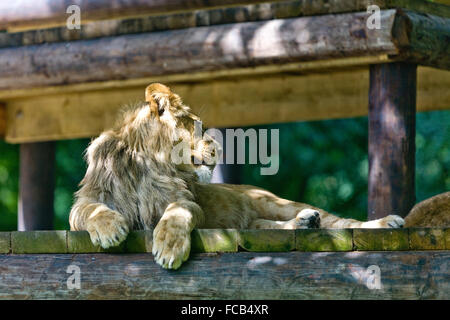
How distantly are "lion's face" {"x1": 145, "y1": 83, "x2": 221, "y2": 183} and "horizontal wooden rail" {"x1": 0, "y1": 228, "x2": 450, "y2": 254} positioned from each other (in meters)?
0.70

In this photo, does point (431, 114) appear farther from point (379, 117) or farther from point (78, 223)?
point (78, 223)

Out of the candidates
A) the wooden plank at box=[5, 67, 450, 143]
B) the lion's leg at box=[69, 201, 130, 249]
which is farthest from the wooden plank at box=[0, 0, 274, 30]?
the lion's leg at box=[69, 201, 130, 249]

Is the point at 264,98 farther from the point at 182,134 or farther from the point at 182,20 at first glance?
the point at 182,134

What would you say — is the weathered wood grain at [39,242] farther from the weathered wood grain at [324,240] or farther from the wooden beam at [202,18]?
the wooden beam at [202,18]

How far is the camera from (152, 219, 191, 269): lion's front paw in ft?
12.1

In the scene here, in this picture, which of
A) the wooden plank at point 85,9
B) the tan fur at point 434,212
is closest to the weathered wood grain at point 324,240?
the tan fur at point 434,212

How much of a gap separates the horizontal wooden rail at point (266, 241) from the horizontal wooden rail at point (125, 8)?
238 cm

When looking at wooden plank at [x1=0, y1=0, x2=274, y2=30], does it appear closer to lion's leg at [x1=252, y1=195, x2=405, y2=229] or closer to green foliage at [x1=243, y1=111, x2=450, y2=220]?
lion's leg at [x1=252, y1=195, x2=405, y2=229]

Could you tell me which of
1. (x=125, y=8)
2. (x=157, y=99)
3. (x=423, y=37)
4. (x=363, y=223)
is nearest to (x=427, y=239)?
(x=363, y=223)

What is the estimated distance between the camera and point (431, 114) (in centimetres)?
1342

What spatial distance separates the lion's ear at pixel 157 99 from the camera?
4.43m
